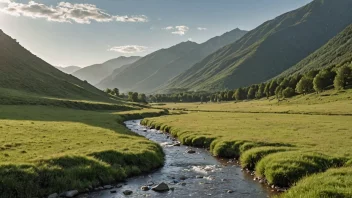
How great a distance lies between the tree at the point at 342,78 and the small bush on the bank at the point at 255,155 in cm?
12174

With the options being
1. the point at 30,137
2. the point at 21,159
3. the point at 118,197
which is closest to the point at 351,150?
the point at 118,197

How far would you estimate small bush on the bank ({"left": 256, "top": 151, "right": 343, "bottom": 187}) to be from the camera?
2616 cm

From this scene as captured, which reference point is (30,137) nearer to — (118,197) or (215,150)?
(118,197)

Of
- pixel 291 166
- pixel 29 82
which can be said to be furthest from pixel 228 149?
pixel 29 82

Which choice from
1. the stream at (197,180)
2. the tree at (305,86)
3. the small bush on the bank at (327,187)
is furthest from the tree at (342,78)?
the small bush on the bank at (327,187)

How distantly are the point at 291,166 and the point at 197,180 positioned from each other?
8.82 meters

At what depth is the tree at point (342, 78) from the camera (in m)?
138

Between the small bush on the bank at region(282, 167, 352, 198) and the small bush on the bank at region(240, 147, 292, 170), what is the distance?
9692 mm

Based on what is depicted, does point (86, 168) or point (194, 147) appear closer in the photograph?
point (86, 168)

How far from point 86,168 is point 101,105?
115 m

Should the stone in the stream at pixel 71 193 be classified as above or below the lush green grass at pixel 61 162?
below

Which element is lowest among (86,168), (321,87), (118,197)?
(118,197)

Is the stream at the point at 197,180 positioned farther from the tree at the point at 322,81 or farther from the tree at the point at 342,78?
the tree at the point at 322,81

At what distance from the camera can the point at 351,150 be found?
31766mm
